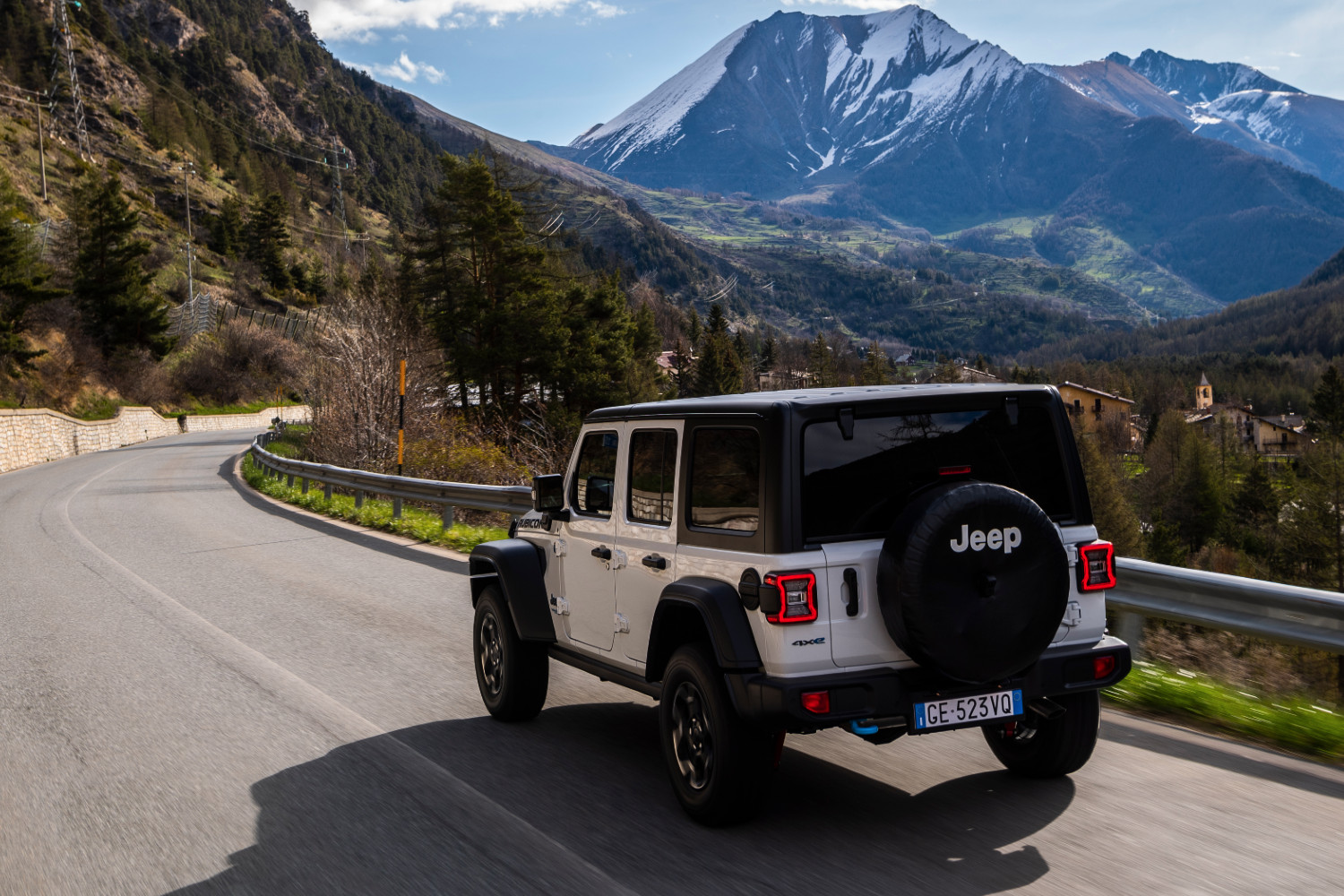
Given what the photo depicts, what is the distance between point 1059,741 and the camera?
4.51 metres

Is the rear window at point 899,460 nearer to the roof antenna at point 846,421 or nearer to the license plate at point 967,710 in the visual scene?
the roof antenna at point 846,421

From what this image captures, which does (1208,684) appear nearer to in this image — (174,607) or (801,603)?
(801,603)

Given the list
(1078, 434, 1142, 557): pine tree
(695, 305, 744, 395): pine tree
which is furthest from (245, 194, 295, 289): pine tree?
(1078, 434, 1142, 557): pine tree

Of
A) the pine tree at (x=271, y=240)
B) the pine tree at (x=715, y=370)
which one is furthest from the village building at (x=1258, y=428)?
the pine tree at (x=271, y=240)

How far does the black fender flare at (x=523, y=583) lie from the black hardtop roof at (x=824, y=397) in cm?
147

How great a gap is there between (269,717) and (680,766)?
3.07 metres

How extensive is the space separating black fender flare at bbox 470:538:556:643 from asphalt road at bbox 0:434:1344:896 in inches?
24.4

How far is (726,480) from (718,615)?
0.58m

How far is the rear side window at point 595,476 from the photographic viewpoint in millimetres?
5141

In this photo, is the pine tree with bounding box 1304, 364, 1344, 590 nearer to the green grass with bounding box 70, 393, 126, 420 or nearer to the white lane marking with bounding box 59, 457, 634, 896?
the white lane marking with bounding box 59, 457, 634, 896

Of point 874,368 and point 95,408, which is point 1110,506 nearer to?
point 95,408

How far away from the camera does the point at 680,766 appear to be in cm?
427

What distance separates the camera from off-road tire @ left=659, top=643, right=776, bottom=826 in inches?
156

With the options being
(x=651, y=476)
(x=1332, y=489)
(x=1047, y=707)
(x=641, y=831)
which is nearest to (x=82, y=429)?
(x=651, y=476)
